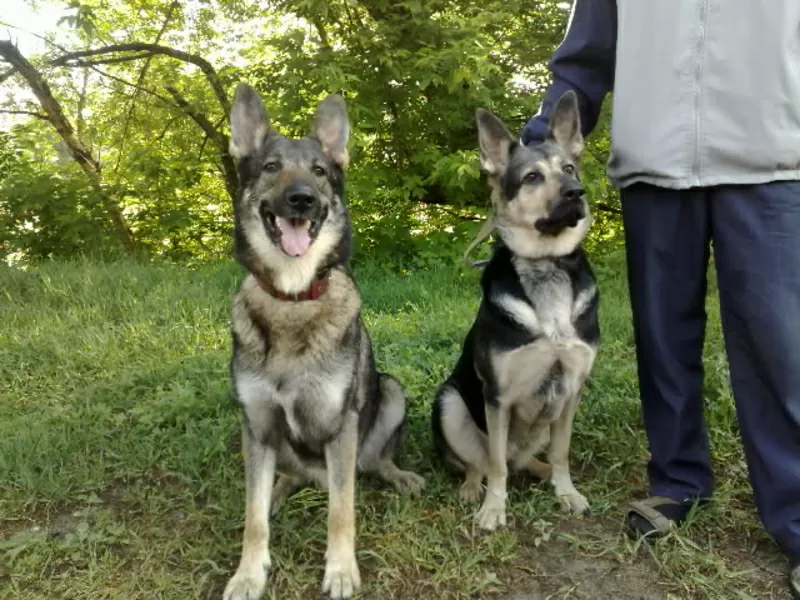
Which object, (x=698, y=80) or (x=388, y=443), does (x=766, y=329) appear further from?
(x=388, y=443)

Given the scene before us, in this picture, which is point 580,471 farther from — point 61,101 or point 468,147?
point 61,101

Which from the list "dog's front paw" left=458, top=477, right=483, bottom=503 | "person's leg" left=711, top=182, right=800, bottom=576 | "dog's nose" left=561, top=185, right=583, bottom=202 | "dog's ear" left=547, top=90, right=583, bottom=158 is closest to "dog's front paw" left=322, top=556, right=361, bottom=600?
"dog's front paw" left=458, top=477, right=483, bottom=503

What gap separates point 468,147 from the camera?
24.1 ft

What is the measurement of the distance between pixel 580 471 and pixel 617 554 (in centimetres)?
72

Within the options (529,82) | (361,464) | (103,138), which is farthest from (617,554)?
(103,138)

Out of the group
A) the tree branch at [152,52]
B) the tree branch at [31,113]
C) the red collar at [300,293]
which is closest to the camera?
the red collar at [300,293]

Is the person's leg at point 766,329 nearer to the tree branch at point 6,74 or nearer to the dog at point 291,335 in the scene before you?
the dog at point 291,335

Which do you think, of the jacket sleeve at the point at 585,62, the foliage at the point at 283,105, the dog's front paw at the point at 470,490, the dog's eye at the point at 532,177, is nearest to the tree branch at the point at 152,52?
the foliage at the point at 283,105

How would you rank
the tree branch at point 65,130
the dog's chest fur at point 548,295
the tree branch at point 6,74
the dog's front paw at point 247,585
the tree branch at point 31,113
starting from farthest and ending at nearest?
1. the tree branch at point 31,113
2. the tree branch at point 6,74
3. the tree branch at point 65,130
4. the dog's chest fur at point 548,295
5. the dog's front paw at point 247,585

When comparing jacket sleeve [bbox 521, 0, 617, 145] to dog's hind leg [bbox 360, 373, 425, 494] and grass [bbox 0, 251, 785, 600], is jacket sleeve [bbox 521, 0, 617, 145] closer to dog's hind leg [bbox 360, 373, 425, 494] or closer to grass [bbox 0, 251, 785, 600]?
dog's hind leg [bbox 360, 373, 425, 494]

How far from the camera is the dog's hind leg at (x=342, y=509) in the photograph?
241cm

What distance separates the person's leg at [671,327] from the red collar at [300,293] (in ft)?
4.41

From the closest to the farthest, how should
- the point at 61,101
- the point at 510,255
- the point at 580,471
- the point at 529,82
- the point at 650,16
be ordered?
the point at 650,16 < the point at 510,255 < the point at 580,471 < the point at 529,82 < the point at 61,101

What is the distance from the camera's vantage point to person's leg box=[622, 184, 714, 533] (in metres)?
2.56
